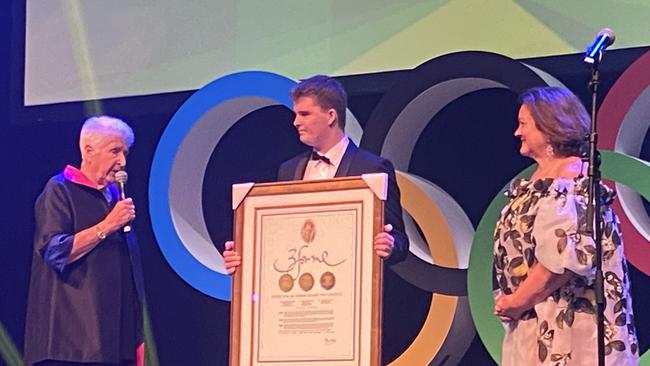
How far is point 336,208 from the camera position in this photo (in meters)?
4.30

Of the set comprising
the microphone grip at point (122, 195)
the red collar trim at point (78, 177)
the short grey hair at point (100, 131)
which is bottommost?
the microphone grip at point (122, 195)

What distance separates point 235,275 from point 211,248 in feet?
3.85

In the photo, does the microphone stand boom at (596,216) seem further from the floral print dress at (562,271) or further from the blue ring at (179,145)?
the blue ring at (179,145)

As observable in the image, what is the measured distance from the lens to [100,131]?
4723 mm

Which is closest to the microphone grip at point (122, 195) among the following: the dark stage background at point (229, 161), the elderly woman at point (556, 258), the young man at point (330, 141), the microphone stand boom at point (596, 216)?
the young man at point (330, 141)

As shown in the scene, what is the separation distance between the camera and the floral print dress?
364 cm

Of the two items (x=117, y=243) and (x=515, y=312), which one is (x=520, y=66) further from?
(x=117, y=243)

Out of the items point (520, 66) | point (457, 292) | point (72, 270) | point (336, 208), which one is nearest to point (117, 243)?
point (72, 270)

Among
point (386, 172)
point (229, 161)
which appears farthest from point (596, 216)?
point (229, 161)

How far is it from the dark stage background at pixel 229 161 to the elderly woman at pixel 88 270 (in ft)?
3.20

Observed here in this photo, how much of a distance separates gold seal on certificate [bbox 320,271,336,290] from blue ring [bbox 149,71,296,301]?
1.11m

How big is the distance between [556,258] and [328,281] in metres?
0.96

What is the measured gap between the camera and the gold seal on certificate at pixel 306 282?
431cm

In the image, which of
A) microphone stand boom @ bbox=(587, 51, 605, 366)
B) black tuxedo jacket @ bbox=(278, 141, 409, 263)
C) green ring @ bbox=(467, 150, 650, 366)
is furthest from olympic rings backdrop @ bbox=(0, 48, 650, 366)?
microphone stand boom @ bbox=(587, 51, 605, 366)
